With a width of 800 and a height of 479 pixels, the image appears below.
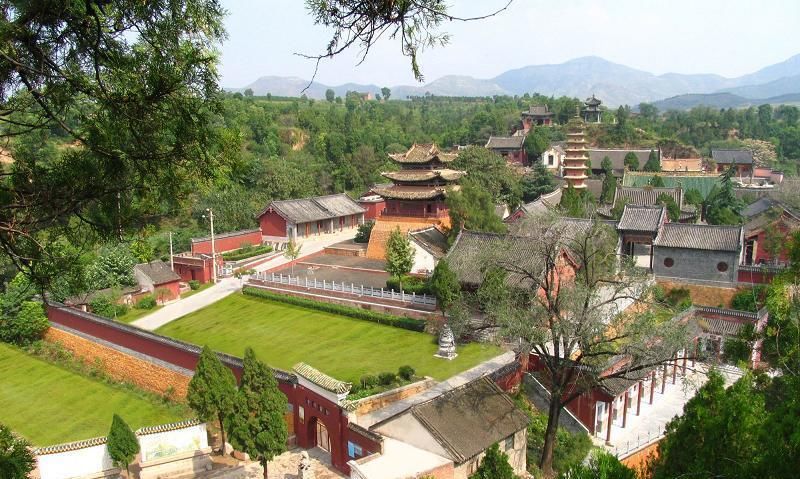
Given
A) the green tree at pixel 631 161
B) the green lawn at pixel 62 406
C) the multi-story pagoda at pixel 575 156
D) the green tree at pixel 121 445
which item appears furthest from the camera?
the green tree at pixel 631 161

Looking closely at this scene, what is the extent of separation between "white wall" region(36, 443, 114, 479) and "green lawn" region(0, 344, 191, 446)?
10.4 ft

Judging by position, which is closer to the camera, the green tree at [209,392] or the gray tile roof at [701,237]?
the green tree at [209,392]

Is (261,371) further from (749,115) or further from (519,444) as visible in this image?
(749,115)

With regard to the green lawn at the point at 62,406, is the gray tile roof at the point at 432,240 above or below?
above

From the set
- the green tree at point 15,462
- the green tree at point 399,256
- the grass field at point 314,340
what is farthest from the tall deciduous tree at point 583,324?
the green tree at point 399,256

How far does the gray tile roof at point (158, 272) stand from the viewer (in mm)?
29220

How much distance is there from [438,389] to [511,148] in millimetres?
49909

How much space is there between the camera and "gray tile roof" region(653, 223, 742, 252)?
27109mm

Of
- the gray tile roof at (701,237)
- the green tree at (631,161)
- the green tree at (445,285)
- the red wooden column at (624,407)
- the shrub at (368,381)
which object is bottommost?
the red wooden column at (624,407)

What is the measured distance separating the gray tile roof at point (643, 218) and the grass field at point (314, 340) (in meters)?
13.2

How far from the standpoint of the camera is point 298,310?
2617cm

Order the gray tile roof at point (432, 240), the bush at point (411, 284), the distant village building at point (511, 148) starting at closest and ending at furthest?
the bush at point (411, 284)
the gray tile roof at point (432, 240)
the distant village building at point (511, 148)

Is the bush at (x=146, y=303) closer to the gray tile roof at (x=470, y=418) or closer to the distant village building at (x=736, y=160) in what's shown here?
the gray tile roof at (x=470, y=418)

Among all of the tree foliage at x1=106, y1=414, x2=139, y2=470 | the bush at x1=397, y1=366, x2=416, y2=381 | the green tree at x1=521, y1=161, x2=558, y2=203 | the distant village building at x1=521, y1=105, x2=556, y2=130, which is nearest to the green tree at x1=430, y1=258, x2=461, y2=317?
the bush at x1=397, y1=366, x2=416, y2=381
